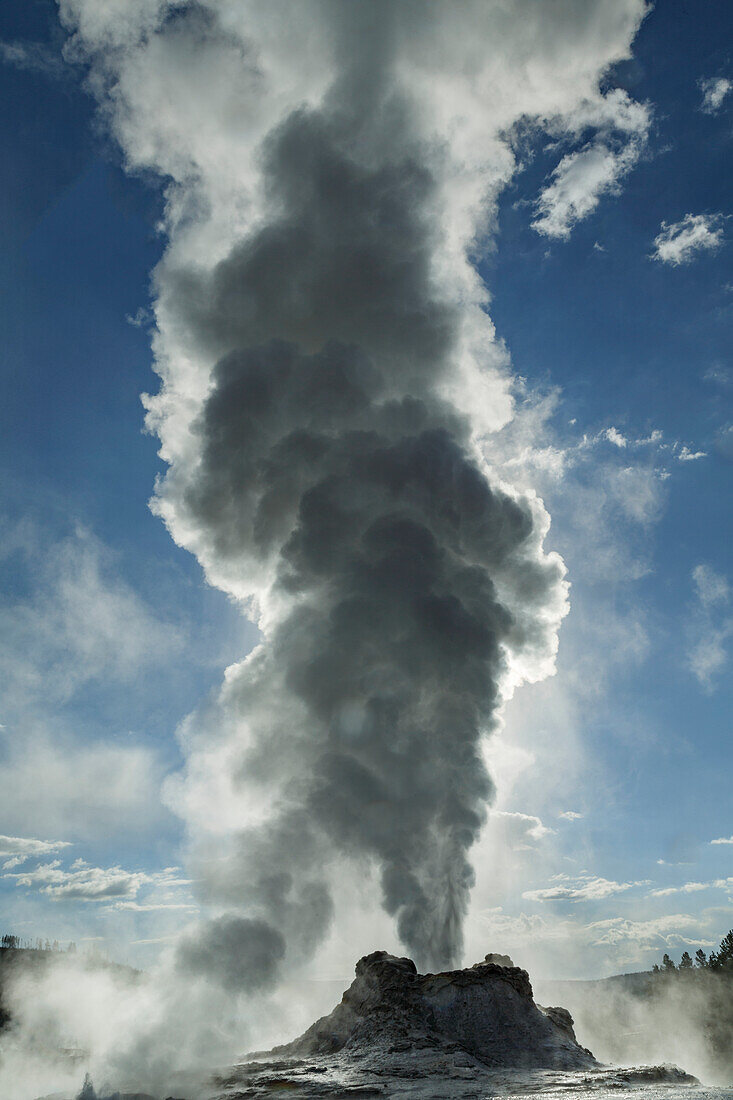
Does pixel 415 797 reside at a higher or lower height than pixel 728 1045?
higher

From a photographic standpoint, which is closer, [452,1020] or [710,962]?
[452,1020]

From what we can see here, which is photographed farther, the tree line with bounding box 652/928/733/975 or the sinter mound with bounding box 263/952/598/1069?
the tree line with bounding box 652/928/733/975

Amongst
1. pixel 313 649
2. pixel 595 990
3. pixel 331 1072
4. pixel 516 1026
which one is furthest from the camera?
pixel 595 990

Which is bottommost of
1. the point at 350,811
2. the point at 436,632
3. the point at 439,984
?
the point at 439,984

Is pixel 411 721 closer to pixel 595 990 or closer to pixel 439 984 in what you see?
pixel 439 984

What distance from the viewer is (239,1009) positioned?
2488cm

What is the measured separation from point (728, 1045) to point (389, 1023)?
127ft

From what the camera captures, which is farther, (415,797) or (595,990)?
(595,990)

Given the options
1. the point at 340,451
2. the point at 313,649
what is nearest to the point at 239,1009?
the point at 313,649

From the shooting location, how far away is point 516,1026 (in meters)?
20.6

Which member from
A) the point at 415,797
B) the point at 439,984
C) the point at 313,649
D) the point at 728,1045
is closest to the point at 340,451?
the point at 313,649

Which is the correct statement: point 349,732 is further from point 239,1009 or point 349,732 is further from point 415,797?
point 239,1009

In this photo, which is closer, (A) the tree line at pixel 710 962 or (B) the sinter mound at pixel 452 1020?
(B) the sinter mound at pixel 452 1020

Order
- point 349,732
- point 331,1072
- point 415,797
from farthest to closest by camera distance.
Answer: point 349,732 < point 415,797 < point 331,1072
